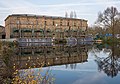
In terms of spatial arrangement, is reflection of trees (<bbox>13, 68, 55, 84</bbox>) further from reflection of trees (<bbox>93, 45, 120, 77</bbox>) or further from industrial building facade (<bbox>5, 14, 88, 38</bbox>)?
industrial building facade (<bbox>5, 14, 88, 38</bbox>)

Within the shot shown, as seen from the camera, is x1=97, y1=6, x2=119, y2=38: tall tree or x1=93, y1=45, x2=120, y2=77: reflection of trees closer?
x1=93, y1=45, x2=120, y2=77: reflection of trees

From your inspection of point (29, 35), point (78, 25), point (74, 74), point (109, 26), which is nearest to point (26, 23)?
point (29, 35)

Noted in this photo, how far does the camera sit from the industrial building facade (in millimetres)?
56156

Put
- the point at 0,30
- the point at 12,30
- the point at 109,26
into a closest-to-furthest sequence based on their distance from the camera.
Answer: the point at 12,30, the point at 109,26, the point at 0,30

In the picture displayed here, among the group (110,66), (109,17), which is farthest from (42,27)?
(110,66)

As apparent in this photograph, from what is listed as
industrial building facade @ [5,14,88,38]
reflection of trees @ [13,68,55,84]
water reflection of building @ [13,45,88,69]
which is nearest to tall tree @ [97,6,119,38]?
industrial building facade @ [5,14,88,38]

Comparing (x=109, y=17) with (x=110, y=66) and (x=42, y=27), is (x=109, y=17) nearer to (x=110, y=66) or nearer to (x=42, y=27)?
(x=42, y=27)

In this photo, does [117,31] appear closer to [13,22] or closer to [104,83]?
[13,22]

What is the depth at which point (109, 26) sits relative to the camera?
5919 centimetres

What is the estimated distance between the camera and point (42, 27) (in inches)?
2382

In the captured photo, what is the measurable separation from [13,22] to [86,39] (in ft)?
79.2

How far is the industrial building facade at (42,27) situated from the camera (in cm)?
5616

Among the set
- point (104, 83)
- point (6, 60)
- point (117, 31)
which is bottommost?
point (104, 83)

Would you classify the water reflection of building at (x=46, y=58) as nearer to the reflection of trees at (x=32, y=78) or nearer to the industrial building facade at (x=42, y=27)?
the reflection of trees at (x=32, y=78)
